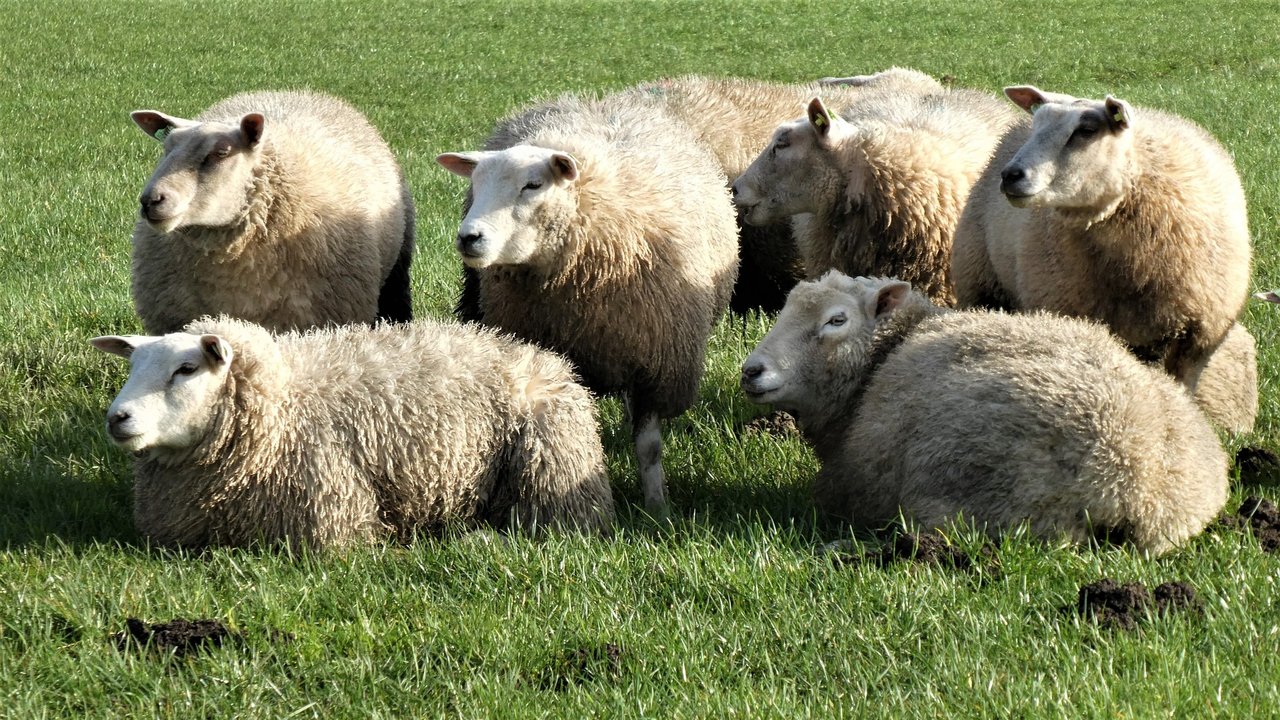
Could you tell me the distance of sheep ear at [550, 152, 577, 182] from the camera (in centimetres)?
555

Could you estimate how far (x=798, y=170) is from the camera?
22.7 ft

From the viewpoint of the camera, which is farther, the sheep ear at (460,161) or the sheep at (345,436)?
the sheep ear at (460,161)

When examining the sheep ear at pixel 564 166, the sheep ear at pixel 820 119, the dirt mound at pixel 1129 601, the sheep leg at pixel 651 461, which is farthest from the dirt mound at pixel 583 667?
the sheep ear at pixel 820 119

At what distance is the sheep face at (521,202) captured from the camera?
17.8 ft

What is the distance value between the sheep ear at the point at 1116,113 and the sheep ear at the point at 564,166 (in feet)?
7.13

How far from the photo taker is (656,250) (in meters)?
6.03

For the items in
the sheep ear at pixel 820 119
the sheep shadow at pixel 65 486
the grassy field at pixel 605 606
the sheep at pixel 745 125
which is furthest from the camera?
the sheep at pixel 745 125

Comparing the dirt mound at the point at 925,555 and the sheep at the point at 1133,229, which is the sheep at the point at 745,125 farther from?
the dirt mound at the point at 925,555

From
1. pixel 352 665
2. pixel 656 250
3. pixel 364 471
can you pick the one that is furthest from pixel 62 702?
pixel 656 250

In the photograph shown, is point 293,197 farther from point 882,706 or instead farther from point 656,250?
point 882,706

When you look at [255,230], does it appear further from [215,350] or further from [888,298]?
[888,298]

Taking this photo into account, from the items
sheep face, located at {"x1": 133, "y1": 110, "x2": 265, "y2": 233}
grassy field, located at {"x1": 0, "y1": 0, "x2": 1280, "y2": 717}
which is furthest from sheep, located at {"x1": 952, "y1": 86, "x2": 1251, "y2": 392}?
sheep face, located at {"x1": 133, "y1": 110, "x2": 265, "y2": 233}

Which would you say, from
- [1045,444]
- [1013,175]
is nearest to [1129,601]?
[1045,444]

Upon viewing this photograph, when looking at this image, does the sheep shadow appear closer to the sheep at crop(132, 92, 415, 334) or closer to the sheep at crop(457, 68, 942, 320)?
the sheep at crop(132, 92, 415, 334)
